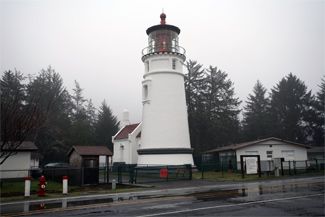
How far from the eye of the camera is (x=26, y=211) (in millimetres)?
12000

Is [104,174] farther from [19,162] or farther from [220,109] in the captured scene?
[220,109]

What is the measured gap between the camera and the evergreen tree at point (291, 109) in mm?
64062

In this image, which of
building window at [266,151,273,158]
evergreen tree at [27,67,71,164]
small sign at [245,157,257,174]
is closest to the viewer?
small sign at [245,157,257,174]

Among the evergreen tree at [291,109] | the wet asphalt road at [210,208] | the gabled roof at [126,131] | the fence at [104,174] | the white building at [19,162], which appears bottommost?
the wet asphalt road at [210,208]

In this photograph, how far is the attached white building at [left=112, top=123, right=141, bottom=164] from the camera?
4341cm

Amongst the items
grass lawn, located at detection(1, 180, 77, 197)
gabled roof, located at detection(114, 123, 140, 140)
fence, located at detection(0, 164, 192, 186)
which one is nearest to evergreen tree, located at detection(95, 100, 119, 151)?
gabled roof, located at detection(114, 123, 140, 140)

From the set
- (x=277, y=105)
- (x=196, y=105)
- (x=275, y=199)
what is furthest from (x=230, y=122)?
(x=275, y=199)

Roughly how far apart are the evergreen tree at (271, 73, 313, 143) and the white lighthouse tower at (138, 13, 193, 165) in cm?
3608

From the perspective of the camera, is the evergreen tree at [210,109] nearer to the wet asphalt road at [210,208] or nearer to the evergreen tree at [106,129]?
the evergreen tree at [106,129]

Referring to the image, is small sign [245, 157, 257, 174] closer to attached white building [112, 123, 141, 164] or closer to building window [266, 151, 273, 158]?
building window [266, 151, 273, 158]

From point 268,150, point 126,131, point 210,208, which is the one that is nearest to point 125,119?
point 126,131

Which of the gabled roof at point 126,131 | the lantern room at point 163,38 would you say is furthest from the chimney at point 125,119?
the lantern room at point 163,38

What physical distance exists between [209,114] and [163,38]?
26.4 m

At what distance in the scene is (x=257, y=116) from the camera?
67750 millimetres
